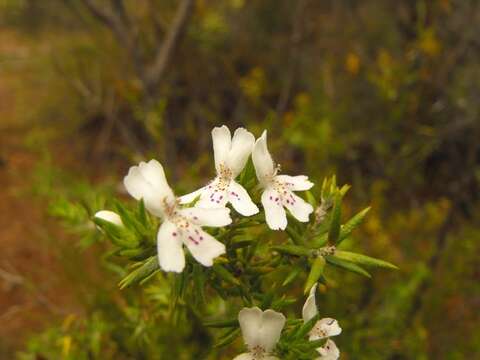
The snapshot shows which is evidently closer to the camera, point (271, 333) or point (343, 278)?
point (271, 333)

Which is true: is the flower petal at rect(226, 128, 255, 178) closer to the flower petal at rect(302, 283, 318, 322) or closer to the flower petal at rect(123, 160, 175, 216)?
the flower petal at rect(123, 160, 175, 216)

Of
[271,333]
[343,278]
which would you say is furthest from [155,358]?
[343,278]

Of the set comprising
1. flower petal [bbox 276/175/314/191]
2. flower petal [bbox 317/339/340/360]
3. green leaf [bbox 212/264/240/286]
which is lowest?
flower petal [bbox 317/339/340/360]

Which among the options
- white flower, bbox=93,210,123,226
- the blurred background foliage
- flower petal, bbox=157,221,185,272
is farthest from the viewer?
the blurred background foliage

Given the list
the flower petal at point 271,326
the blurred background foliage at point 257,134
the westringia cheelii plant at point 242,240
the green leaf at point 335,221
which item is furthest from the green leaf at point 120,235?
the blurred background foliage at point 257,134

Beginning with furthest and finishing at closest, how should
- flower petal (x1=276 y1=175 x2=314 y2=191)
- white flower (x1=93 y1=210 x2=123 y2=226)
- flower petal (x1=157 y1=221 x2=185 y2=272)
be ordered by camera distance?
flower petal (x1=276 y1=175 x2=314 y2=191)
white flower (x1=93 y1=210 x2=123 y2=226)
flower petal (x1=157 y1=221 x2=185 y2=272)

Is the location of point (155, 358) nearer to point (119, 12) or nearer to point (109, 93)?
point (119, 12)

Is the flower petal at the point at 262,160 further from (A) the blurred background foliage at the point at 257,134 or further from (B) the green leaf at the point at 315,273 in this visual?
(A) the blurred background foliage at the point at 257,134

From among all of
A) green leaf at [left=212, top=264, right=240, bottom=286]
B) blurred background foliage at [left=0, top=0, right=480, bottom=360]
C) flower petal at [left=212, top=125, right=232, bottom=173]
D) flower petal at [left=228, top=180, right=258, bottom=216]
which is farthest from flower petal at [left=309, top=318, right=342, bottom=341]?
blurred background foliage at [left=0, top=0, right=480, bottom=360]
